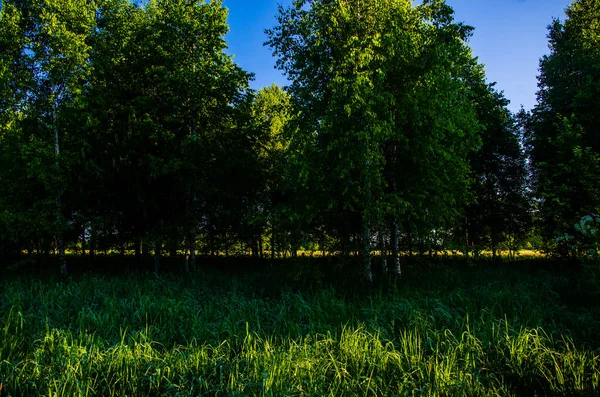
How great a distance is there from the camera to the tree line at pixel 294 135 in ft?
31.2

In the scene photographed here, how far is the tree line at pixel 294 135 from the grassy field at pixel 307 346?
286cm

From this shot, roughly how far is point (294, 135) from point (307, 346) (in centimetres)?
671

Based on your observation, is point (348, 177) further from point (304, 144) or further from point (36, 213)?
point (36, 213)

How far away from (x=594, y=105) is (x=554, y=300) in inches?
470

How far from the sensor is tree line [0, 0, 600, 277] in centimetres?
951

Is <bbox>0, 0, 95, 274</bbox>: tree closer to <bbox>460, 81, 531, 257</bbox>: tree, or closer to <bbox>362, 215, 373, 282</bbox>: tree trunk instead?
<bbox>362, 215, 373, 282</bbox>: tree trunk

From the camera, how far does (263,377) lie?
3.79 m

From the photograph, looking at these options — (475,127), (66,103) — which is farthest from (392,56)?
(66,103)

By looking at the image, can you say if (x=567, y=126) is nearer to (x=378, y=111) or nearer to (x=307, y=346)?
(x=378, y=111)

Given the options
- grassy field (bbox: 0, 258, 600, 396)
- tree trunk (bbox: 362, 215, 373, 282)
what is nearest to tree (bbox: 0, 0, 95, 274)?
grassy field (bbox: 0, 258, 600, 396)

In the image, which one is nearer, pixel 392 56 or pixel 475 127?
pixel 392 56

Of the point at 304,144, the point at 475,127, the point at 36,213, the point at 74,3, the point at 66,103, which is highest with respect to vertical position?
the point at 74,3

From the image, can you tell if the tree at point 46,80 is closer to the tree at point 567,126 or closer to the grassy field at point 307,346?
the grassy field at point 307,346

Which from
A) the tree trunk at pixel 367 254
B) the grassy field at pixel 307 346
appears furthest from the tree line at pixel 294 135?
the grassy field at pixel 307 346
